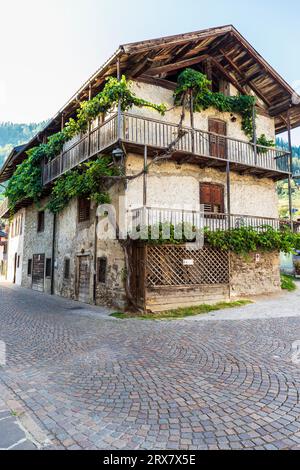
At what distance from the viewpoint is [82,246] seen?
42.8 ft

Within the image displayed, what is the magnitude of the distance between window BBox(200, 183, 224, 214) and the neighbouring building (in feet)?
0.15

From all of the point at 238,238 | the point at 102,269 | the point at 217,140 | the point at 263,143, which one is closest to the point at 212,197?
the point at 238,238

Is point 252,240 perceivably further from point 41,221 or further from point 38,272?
point 41,221

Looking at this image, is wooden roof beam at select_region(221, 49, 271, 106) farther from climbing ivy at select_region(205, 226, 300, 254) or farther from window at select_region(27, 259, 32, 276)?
window at select_region(27, 259, 32, 276)

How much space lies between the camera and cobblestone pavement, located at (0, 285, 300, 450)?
2828 millimetres

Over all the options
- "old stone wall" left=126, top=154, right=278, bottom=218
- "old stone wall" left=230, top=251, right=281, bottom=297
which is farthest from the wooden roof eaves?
"old stone wall" left=230, top=251, right=281, bottom=297

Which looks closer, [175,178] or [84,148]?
[175,178]

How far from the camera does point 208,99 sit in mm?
12969

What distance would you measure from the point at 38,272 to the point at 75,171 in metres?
8.10

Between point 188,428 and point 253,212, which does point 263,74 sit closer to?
point 253,212

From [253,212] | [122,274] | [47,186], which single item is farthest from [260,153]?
[47,186]

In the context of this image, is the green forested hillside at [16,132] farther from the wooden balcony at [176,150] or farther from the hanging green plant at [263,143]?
the hanging green plant at [263,143]

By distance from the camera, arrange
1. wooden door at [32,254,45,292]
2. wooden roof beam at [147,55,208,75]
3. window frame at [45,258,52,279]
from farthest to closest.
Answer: wooden door at [32,254,45,292] < window frame at [45,258,52,279] < wooden roof beam at [147,55,208,75]

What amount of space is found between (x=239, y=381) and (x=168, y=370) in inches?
42.5
